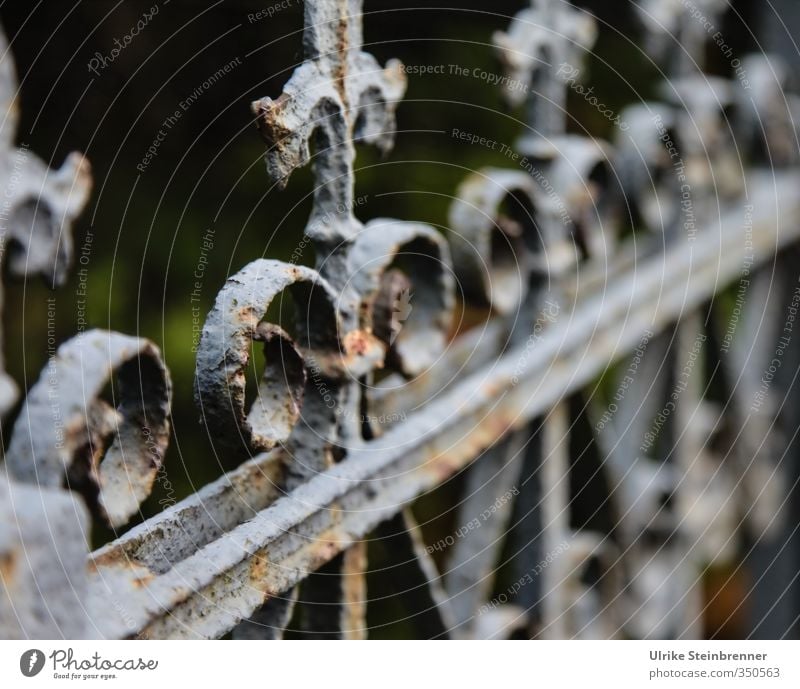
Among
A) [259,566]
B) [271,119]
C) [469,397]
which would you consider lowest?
[259,566]

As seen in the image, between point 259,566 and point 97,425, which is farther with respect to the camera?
point 259,566

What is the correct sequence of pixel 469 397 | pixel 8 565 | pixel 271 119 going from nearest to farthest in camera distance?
pixel 8 565, pixel 271 119, pixel 469 397

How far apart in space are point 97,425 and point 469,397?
398mm

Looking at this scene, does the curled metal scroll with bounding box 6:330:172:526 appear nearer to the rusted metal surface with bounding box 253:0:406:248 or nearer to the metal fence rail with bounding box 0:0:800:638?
the metal fence rail with bounding box 0:0:800:638

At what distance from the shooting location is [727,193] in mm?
1227

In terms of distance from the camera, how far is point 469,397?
30.7 inches

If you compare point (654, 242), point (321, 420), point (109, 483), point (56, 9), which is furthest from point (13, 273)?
point (56, 9)

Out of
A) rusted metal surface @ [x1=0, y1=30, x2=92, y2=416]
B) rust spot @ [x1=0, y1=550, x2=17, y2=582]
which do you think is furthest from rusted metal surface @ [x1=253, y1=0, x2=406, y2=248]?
rust spot @ [x1=0, y1=550, x2=17, y2=582]

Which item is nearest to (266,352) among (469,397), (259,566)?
(259,566)

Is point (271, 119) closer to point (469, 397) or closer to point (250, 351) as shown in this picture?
point (250, 351)

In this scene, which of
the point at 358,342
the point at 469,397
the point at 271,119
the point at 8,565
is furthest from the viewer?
the point at 469,397

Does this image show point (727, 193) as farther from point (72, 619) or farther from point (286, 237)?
point (72, 619)

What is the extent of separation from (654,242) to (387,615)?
70 centimetres

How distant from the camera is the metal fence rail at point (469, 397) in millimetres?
471
